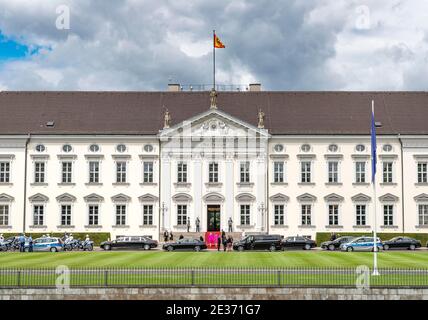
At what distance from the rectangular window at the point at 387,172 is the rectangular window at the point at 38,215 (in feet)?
109

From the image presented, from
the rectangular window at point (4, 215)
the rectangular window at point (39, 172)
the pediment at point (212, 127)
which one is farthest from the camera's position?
the rectangular window at point (39, 172)

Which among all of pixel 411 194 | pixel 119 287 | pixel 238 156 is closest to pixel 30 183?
pixel 238 156

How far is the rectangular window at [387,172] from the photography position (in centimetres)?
7175

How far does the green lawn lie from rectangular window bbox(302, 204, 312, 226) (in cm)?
2167

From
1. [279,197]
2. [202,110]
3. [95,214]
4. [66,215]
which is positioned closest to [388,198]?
[279,197]

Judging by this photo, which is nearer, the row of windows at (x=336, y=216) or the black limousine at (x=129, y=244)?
the black limousine at (x=129, y=244)

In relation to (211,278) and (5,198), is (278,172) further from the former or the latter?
(211,278)

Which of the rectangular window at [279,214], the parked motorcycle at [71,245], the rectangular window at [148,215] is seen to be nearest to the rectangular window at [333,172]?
the rectangular window at [279,214]

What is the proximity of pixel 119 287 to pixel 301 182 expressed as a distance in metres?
42.6

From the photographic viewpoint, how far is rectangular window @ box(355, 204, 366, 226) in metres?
72.0

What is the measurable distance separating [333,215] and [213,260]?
2959 cm

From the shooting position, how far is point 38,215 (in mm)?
71938

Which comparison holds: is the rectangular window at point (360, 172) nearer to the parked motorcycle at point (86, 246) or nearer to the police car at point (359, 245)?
the police car at point (359, 245)
